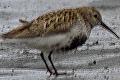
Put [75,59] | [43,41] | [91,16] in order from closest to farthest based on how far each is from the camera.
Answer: [43,41] < [91,16] < [75,59]

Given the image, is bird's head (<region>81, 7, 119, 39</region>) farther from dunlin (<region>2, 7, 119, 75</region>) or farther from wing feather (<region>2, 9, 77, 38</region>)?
wing feather (<region>2, 9, 77, 38</region>)

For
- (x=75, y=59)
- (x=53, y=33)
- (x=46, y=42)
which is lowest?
(x=75, y=59)

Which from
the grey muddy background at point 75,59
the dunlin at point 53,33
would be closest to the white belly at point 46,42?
the dunlin at point 53,33

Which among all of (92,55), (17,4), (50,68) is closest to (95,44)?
(92,55)

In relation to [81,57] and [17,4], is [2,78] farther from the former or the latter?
[17,4]

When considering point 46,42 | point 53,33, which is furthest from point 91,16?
point 46,42

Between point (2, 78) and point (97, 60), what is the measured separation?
75.5 inches

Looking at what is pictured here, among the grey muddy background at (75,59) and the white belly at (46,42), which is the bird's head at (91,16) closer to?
the grey muddy background at (75,59)

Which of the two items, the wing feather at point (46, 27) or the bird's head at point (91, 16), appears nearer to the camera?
the wing feather at point (46, 27)

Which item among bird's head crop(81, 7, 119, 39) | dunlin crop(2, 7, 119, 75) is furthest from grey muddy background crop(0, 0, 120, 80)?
bird's head crop(81, 7, 119, 39)

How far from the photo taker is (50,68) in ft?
38.1

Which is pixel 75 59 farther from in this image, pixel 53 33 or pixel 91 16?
pixel 53 33

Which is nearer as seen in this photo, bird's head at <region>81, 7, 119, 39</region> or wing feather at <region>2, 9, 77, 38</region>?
wing feather at <region>2, 9, 77, 38</region>

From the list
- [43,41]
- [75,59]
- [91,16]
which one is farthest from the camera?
[75,59]
